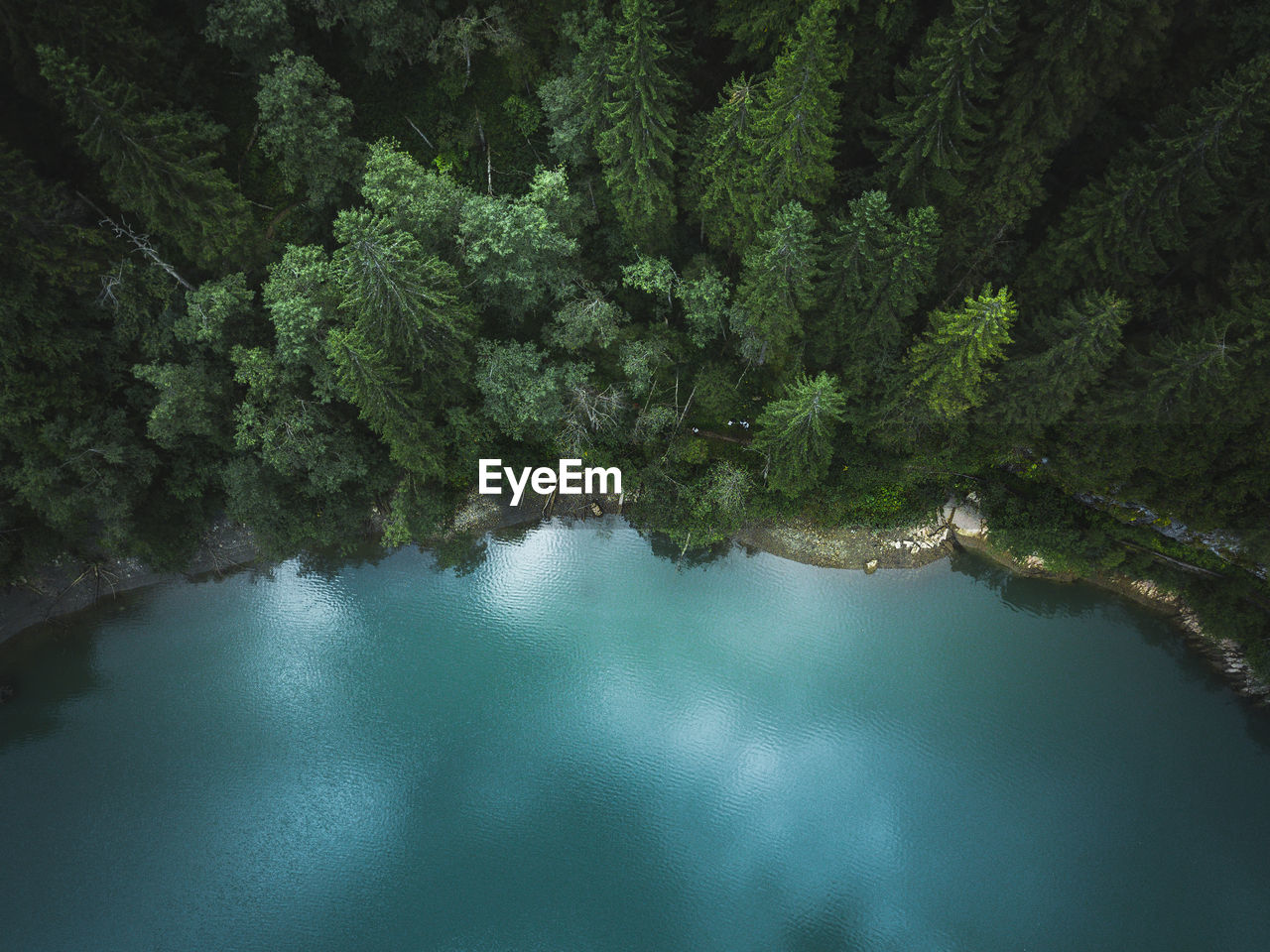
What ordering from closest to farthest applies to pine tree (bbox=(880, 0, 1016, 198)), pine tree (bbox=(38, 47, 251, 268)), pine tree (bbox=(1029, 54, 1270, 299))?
pine tree (bbox=(1029, 54, 1270, 299)) < pine tree (bbox=(880, 0, 1016, 198)) < pine tree (bbox=(38, 47, 251, 268))

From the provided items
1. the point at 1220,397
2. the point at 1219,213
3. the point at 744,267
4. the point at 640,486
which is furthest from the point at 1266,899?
the point at 744,267

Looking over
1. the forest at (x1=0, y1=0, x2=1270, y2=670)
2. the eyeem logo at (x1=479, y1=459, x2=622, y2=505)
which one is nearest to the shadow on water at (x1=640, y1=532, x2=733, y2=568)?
the forest at (x1=0, y1=0, x2=1270, y2=670)

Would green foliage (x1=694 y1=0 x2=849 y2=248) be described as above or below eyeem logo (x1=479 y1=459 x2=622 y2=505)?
above

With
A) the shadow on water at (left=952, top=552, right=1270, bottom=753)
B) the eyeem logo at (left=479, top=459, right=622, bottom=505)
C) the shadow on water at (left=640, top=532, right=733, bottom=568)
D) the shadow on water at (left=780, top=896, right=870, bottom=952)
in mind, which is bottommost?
the shadow on water at (left=780, top=896, right=870, bottom=952)

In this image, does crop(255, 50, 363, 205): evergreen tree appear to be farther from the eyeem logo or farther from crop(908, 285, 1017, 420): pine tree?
crop(908, 285, 1017, 420): pine tree

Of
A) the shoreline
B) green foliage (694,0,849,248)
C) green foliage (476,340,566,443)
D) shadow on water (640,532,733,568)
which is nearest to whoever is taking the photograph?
green foliage (694,0,849,248)

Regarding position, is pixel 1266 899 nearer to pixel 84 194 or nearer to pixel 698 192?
pixel 698 192

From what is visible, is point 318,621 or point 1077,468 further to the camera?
point 318,621

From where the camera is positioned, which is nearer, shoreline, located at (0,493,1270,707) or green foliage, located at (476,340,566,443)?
green foliage, located at (476,340,566,443)
